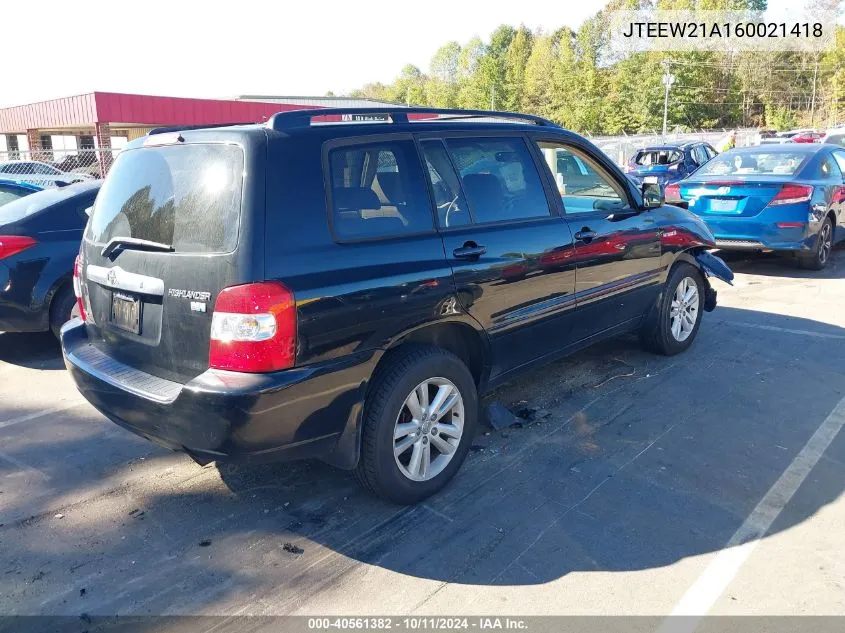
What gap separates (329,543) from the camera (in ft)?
10.3

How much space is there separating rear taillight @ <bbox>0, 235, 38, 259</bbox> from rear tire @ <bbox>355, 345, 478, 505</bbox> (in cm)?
403

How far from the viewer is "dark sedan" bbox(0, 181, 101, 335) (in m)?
5.59

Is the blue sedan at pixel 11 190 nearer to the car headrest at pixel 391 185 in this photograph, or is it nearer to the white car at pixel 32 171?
the car headrest at pixel 391 185

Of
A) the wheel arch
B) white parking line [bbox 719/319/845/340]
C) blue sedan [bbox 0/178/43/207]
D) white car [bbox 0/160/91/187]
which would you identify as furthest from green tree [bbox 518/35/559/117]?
the wheel arch

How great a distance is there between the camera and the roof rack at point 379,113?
10.0 feet

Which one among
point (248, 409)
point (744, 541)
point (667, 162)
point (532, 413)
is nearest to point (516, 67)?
point (667, 162)

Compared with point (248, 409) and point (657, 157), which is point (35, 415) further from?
point (657, 157)

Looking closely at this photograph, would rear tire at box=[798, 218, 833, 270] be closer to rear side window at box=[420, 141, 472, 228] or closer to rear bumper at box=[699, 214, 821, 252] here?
rear bumper at box=[699, 214, 821, 252]

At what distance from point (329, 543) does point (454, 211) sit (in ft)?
5.85

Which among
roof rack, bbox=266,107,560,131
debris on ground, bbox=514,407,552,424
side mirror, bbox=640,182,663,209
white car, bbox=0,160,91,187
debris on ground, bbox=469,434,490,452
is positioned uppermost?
white car, bbox=0,160,91,187

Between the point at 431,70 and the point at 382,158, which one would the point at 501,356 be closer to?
the point at 382,158

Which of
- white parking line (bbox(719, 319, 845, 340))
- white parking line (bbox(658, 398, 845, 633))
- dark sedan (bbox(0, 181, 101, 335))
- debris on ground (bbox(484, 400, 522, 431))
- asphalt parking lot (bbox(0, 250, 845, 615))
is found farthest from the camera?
white parking line (bbox(719, 319, 845, 340))

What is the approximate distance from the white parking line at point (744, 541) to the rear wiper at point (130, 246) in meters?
2.62

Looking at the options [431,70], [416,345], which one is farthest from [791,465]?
[431,70]
